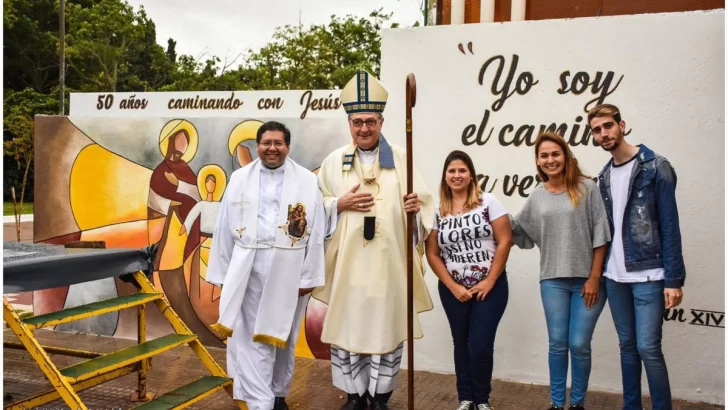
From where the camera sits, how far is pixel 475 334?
4.39 m

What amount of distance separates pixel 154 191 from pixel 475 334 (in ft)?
13.2

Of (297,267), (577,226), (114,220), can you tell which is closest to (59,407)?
(297,267)

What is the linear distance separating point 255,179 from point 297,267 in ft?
2.20

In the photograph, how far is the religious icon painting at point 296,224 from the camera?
4691 mm

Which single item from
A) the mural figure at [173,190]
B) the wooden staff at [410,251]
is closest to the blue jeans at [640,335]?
the wooden staff at [410,251]

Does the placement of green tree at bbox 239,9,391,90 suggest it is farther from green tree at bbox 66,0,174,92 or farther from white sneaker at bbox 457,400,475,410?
white sneaker at bbox 457,400,475,410

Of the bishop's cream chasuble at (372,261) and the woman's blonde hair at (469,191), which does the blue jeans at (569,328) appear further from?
the bishop's cream chasuble at (372,261)

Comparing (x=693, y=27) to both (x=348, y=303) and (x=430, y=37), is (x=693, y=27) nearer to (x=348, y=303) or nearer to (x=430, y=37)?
(x=430, y=37)

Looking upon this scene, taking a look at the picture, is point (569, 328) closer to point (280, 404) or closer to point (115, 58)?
point (280, 404)

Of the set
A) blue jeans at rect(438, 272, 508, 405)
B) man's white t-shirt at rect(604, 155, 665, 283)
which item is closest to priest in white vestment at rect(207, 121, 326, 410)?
blue jeans at rect(438, 272, 508, 405)

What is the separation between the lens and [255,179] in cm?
475

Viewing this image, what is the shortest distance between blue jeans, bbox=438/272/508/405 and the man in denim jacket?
2.31 ft

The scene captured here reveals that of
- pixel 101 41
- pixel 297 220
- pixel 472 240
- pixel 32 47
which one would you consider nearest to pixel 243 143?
pixel 297 220

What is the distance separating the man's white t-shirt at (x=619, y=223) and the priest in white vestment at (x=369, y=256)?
1.17m
